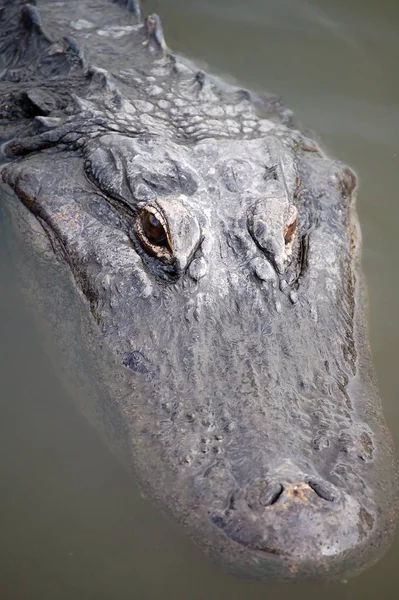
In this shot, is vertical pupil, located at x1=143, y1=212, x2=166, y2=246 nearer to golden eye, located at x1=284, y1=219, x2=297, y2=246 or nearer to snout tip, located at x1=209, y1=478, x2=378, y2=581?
golden eye, located at x1=284, y1=219, x2=297, y2=246

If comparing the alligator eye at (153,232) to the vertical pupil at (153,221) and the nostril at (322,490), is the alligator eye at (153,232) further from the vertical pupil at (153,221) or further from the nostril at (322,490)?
the nostril at (322,490)

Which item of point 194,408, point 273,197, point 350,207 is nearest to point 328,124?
point 350,207

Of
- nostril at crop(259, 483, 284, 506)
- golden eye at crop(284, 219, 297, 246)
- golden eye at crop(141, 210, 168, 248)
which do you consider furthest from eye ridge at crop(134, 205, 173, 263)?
nostril at crop(259, 483, 284, 506)

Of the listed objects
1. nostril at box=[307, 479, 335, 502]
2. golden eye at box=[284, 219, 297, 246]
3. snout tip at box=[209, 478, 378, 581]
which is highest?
golden eye at box=[284, 219, 297, 246]

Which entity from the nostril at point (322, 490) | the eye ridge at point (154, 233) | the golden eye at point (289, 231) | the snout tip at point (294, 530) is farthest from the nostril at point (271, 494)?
the golden eye at point (289, 231)

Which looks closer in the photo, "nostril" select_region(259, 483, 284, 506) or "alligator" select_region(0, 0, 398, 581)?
"nostril" select_region(259, 483, 284, 506)

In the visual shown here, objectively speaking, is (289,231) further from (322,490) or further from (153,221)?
(322,490)

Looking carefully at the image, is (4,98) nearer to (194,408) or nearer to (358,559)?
(194,408)
